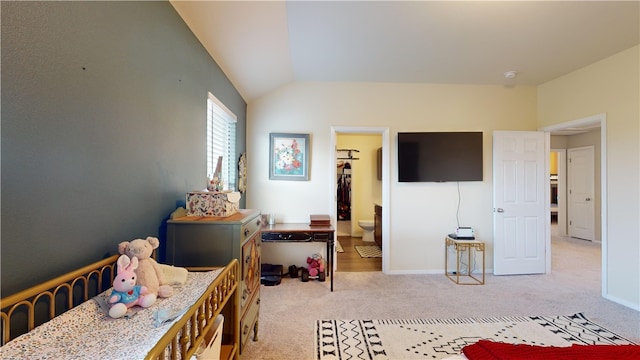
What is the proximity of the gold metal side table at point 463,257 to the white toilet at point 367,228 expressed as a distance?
77.3 inches

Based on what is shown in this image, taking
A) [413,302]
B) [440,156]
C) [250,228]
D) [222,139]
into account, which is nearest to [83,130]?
[250,228]

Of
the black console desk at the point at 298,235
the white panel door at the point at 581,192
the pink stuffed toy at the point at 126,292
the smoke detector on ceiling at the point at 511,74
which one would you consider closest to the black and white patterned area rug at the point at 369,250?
the black console desk at the point at 298,235

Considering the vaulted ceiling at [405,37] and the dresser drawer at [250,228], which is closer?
the dresser drawer at [250,228]

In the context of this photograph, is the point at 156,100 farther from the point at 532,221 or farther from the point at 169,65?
the point at 532,221

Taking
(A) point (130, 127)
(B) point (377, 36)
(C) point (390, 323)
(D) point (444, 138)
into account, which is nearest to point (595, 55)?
(D) point (444, 138)

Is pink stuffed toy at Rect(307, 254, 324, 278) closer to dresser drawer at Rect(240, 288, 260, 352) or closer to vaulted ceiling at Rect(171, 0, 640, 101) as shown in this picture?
dresser drawer at Rect(240, 288, 260, 352)

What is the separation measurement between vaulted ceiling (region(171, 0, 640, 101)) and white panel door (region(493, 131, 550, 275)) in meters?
0.91

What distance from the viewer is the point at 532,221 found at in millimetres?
3482

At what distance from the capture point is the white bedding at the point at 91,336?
25.1 inches

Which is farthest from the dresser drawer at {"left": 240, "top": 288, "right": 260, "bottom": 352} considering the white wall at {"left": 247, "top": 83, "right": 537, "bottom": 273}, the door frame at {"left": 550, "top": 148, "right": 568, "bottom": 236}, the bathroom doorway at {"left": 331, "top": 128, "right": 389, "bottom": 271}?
the door frame at {"left": 550, "top": 148, "right": 568, "bottom": 236}

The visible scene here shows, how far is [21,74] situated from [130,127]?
1.63 ft

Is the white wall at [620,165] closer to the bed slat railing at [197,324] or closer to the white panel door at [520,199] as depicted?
the white panel door at [520,199]

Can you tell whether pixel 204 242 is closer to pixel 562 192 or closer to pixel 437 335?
pixel 437 335

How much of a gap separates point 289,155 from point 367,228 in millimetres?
2775
